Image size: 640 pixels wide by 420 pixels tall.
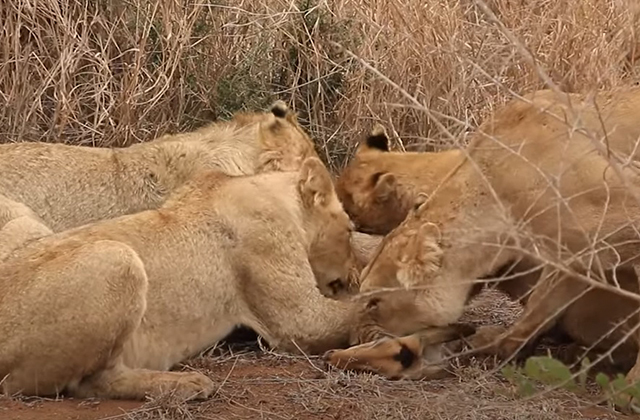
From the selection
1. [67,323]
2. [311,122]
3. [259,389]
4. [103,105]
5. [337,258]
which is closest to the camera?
[67,323]

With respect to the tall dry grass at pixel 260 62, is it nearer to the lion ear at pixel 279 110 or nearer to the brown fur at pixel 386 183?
the lion ear at pixel 279 110

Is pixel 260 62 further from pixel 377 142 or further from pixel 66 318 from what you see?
pixel 66 318

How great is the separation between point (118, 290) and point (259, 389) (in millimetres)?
680


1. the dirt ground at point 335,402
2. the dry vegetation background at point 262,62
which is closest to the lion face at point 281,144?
the dry vegetation background at point 262,62

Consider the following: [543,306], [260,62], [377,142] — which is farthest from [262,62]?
[543,306]

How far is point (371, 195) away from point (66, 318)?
6.15 ft

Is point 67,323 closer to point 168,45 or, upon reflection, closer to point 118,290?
point 118,290

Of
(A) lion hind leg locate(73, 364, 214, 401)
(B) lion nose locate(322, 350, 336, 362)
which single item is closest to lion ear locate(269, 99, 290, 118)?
(B) lion nose locate(322, 350, 336, 362)

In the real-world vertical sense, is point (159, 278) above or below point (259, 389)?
above

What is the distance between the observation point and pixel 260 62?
8086mm

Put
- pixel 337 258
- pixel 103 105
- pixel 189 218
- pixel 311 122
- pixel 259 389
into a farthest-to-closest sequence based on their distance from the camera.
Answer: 1. pixel 311 122
2. pixel 103 105
3. pixel 337 258
4. pixel 189 218
5. pixel 259 389

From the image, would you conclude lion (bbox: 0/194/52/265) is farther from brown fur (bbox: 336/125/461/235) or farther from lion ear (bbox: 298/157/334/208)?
brown fur (bbox: 336/125/461/235)

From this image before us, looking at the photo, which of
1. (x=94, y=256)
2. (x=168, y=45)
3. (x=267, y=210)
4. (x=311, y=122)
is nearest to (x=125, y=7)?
(x=168, y=45)

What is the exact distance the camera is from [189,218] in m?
5.30
